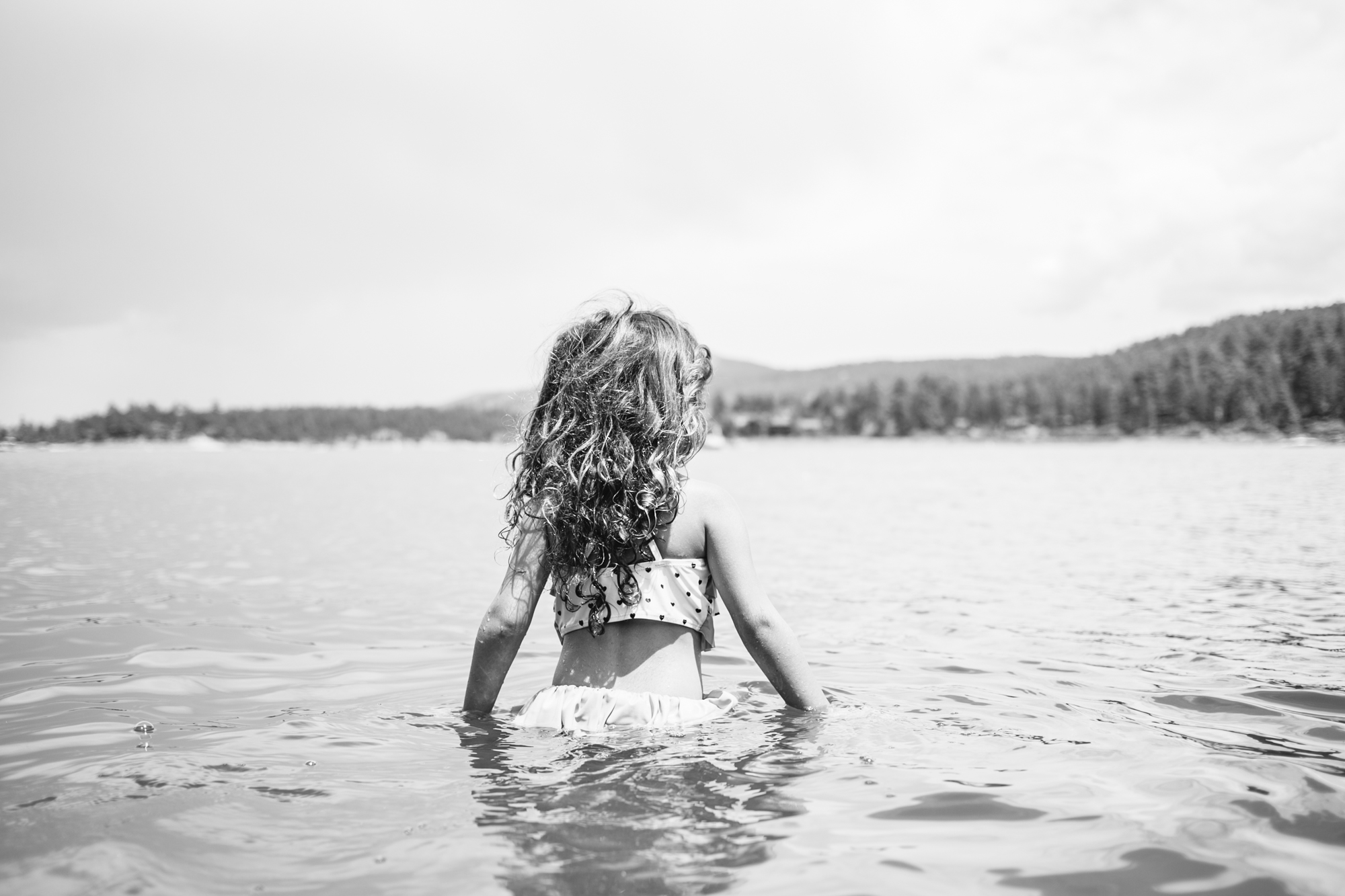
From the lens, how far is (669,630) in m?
4.57

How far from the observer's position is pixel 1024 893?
3152 mm

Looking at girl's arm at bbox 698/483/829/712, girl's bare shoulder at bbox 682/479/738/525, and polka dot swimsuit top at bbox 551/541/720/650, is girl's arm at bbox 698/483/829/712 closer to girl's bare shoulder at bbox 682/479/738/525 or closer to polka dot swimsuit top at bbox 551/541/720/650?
girl's bare shoulder at bbox 682/479/738/525

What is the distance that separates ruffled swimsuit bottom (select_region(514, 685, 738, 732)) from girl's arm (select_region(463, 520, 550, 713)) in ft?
1.21

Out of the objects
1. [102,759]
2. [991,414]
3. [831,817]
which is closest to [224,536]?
[102,759]

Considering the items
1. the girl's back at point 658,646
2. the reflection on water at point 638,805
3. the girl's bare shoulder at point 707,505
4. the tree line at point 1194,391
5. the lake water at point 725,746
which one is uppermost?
the tree line at point 1194,391

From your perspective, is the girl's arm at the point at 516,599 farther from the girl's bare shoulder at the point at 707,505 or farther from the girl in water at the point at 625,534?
the girl's bare shoulder at the point at 707,505

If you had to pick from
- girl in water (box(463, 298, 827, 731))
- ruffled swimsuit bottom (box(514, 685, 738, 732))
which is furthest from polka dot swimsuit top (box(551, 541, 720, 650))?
ruffled swimsuit bottom (box(514, 685, 738, 732))

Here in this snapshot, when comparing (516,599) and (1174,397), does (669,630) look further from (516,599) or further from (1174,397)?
(1174,397)

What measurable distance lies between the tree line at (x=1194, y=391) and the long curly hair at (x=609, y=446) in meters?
140

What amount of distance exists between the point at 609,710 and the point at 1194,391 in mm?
157747

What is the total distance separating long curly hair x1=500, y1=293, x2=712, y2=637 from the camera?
14.2ft

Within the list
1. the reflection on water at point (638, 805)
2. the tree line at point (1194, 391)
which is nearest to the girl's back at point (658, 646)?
the reflection on water at point (638, 805)

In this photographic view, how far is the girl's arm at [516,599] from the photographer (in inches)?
175

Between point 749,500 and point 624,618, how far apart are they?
104 feet
